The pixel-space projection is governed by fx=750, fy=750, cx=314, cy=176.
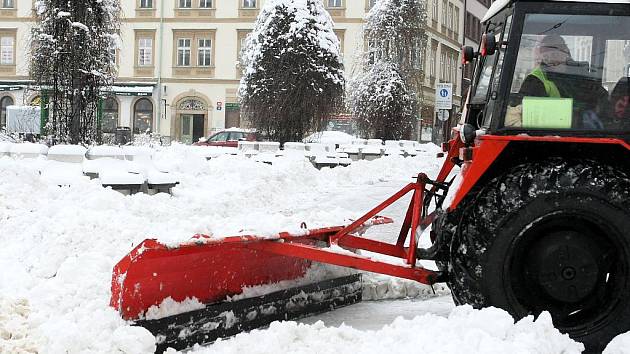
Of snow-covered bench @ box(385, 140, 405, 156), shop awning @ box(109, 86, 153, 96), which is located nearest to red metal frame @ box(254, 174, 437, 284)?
snow-covered bench @ box(385, 140, 405, 156)

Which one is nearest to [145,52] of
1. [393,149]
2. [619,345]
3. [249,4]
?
[249,4]

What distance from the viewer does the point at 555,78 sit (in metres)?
4.45

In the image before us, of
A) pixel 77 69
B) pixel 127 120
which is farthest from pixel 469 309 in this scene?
pixel 127 120

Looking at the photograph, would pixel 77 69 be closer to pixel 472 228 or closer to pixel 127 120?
pixel 472 228

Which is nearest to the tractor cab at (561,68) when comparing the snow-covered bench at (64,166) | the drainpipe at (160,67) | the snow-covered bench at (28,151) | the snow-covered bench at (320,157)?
the snow-covered bench at (64,166)

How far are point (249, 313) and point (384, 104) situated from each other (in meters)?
23.5

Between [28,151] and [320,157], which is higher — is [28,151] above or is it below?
above

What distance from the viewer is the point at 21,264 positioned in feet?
18.5

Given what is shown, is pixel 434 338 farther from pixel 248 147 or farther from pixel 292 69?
pixel 292 69

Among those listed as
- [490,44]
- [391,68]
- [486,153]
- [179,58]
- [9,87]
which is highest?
[179,58]

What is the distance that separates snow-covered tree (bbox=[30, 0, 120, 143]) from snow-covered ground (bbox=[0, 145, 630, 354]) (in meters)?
3.94

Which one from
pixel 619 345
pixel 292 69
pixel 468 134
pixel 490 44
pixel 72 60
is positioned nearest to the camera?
pixel 619 345

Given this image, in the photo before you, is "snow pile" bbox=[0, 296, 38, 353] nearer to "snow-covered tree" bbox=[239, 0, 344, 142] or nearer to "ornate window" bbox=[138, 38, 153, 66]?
"snow-covered tree" bbox=[239, 0, 344, 142]

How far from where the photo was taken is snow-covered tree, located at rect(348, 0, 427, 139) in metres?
28.0
